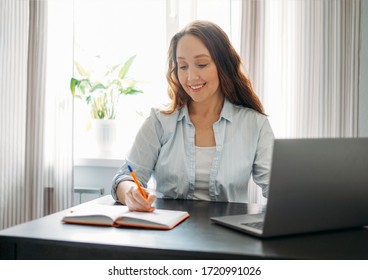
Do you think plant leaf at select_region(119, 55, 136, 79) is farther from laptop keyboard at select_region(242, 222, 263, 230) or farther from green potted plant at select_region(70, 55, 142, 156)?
laptop keyboard at select_region(242, 222, 263, 230)

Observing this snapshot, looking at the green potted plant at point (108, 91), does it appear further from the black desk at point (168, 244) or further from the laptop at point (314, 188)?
the laptop at point (314, 188)

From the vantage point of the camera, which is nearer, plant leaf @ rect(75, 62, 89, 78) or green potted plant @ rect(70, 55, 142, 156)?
green potted plant @ rect(70, 55, 142, 156)

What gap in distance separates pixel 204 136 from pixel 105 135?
3.68ft

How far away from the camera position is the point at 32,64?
104 inches

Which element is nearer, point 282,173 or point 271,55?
point 282,173

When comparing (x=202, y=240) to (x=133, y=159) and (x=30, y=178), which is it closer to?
(x=133, y=159)

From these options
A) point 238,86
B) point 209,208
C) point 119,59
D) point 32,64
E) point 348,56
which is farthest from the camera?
point 119,59

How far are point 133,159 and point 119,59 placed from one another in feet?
4.49

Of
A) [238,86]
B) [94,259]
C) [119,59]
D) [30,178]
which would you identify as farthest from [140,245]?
[119,59]

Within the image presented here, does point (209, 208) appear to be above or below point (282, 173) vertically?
below

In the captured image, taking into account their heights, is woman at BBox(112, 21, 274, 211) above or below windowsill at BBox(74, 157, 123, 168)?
above

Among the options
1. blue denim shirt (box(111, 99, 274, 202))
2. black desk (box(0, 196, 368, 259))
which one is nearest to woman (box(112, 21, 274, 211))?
blue denim shirt (box(111, 99, 274, 202))

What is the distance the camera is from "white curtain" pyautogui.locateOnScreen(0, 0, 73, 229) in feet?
8.20
